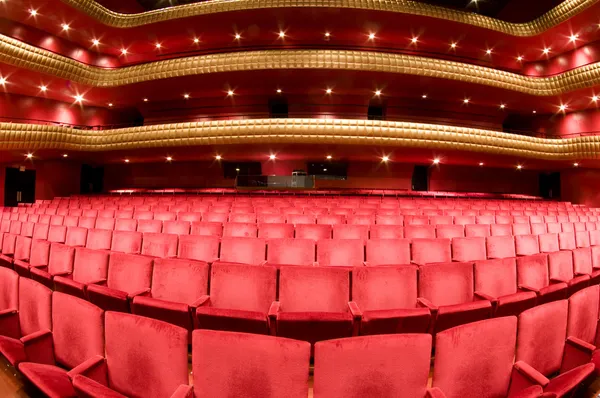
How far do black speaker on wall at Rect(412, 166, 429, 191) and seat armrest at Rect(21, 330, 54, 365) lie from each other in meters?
5.94

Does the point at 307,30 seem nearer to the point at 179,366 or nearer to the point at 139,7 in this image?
the point at 139,7

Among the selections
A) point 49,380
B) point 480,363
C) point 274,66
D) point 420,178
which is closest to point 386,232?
point 480,363

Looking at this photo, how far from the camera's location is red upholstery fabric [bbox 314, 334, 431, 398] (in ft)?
1.89

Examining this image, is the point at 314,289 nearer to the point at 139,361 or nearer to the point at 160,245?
the point at 139,361

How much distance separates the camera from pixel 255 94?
559cm

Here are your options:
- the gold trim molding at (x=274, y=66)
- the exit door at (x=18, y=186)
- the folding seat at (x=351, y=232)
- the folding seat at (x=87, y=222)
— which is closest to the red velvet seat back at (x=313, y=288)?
the folding seat at (x=351, y=232)

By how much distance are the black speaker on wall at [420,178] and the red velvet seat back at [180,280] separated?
5.52 metres

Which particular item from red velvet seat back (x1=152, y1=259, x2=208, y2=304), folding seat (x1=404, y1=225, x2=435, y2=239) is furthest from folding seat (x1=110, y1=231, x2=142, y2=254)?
folding seat (x1=404, y1=225, x2=435, y2=239)

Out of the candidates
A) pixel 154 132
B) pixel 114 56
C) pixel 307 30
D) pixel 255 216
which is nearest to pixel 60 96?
pixel 114 56

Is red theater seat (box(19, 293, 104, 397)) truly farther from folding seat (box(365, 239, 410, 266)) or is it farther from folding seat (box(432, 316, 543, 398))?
folding seat (box(365, 239, 410, 266))

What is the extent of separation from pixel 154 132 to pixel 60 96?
2.43m

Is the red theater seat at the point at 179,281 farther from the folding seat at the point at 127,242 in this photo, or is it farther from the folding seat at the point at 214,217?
the folding seat at the point at 214,217

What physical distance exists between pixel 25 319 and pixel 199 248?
0.73 m

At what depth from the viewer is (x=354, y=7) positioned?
460 cm
